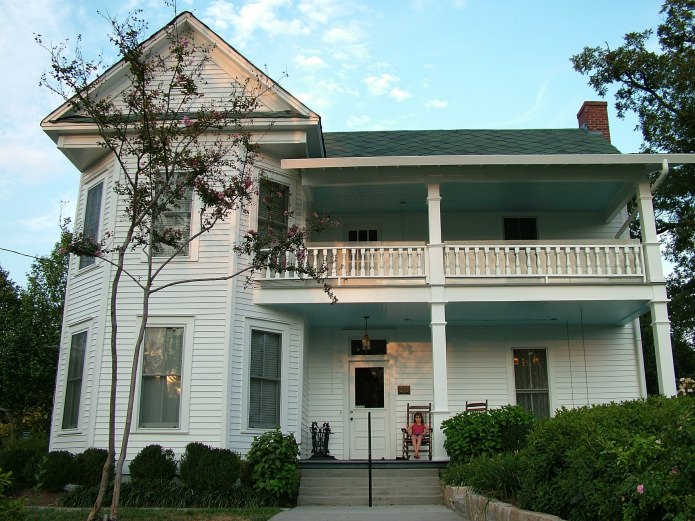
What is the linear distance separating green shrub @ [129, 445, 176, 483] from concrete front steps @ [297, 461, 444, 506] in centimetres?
216

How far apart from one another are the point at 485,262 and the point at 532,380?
341 cm

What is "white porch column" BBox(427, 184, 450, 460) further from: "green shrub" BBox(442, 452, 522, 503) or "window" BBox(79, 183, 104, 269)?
"window" BBox(79, 183, 104, 269)

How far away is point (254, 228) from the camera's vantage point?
1347 cm

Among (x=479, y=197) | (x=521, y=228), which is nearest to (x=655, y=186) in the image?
(x=521, y=228)

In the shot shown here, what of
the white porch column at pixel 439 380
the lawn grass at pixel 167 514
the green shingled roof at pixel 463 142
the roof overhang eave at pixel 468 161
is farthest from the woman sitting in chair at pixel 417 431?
the green shingled roof at pixel 463 142

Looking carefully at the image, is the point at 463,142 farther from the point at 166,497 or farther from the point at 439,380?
the point at 166,497

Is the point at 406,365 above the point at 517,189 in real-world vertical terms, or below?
below

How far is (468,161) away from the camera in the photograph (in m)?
13.2

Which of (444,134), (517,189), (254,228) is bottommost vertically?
(254,228)

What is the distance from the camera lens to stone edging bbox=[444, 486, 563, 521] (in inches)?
259

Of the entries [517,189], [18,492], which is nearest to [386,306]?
[517,189]

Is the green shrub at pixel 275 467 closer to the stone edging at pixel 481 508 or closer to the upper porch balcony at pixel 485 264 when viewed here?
the stone edging at pixel 481 508

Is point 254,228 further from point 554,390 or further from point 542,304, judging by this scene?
point 554,390

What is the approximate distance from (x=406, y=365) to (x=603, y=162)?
5.83 meters
